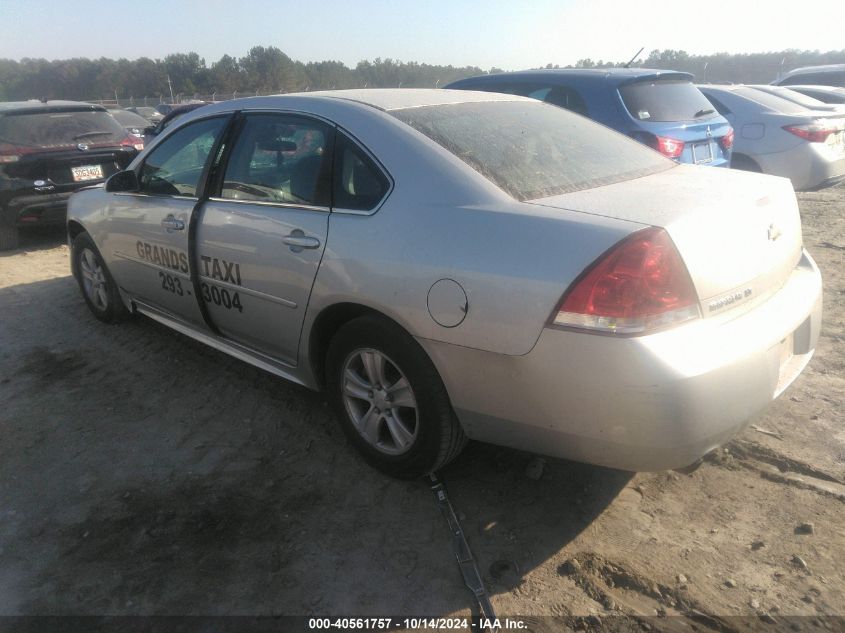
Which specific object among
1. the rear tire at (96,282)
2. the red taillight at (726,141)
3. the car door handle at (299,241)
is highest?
the car door handle at (299,241)

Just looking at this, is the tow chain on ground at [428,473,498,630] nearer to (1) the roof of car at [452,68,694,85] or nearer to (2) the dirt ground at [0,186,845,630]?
(2) the dirt ground at [0,186,845,630]

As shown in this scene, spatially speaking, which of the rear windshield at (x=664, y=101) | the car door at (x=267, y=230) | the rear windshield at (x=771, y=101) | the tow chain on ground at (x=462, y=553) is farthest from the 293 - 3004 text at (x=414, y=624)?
the rear windshield at (x=771, y=101)

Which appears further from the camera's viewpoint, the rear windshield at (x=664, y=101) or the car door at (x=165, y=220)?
the rear windshield at (x=664, y=101)

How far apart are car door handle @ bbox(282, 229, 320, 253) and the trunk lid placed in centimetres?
99

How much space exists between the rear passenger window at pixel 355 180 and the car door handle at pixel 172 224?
120 centimetres

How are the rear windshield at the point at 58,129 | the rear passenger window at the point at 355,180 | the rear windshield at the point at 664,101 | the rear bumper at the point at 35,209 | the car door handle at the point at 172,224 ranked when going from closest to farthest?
1. the rear passenger window at the point at 355,180
2. the car door handle at the point at 172,224
3. the rear windshield at the point at 664,101
4. the rear bumper at the point at 35,209
5. the rear windshield at the point at 58,129

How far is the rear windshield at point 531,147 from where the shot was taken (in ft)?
8.69

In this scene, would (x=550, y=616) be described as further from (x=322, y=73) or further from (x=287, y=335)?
(x=322, y=73)

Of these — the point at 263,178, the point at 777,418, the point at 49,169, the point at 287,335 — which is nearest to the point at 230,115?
the point at 263,178

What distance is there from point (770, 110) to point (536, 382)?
721cm

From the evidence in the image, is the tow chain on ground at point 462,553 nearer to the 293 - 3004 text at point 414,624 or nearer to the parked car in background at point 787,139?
the 293 - 3004 text at point 414,624

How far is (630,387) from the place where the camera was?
206 centimetres

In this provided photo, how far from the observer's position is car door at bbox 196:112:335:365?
2.98 meters

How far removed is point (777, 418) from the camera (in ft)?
10.8
